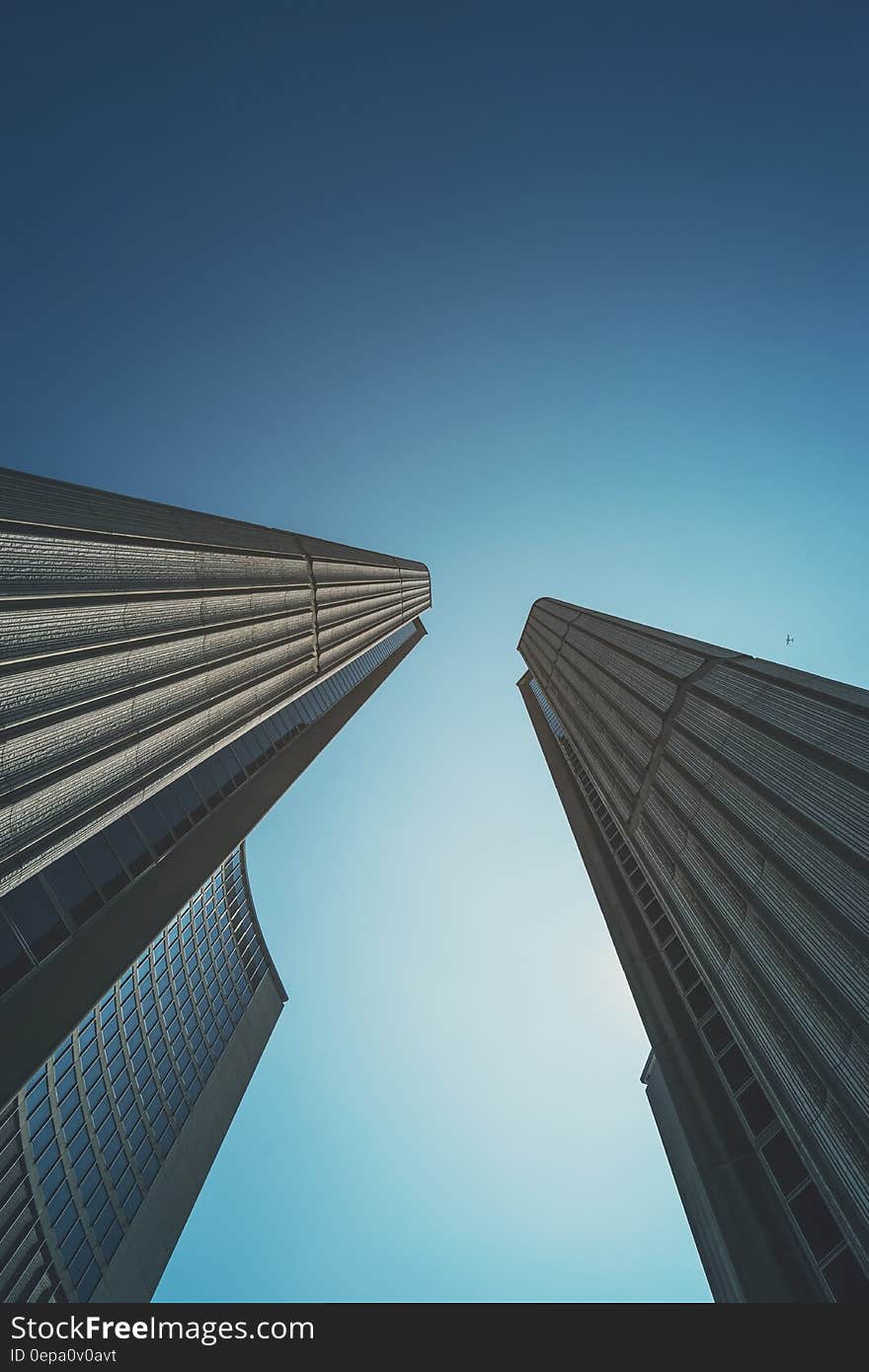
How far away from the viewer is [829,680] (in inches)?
715

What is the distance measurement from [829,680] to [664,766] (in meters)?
6.08

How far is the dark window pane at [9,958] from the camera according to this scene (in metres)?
17.9

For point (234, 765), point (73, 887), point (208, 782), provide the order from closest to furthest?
point (73, 887), point (208, 782), point (234, 765)

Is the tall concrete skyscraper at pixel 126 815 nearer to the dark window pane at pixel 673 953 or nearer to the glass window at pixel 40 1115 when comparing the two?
the glass window at pixel 40 1115

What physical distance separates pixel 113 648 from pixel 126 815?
36.6ft

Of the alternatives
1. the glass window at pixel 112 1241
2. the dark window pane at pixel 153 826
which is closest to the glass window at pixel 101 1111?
the glass window at pixel 112 1241

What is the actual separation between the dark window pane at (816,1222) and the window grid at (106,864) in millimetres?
24604

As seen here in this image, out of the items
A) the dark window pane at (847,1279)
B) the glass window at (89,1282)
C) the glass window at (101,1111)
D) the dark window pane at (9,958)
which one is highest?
the dark window pane at (9,958)

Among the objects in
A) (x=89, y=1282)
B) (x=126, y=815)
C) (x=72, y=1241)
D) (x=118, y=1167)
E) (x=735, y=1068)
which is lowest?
(x=89, y=1282)

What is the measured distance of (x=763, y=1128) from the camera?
1789 cm

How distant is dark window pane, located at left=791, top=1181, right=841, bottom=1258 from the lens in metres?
14.6

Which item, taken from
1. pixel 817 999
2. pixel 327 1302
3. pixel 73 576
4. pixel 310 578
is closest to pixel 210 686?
pixel 73 576

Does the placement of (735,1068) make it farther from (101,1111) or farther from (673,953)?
(101,1111)

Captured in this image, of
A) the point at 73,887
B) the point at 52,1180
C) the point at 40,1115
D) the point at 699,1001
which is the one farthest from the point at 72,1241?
the point at 699,1001
